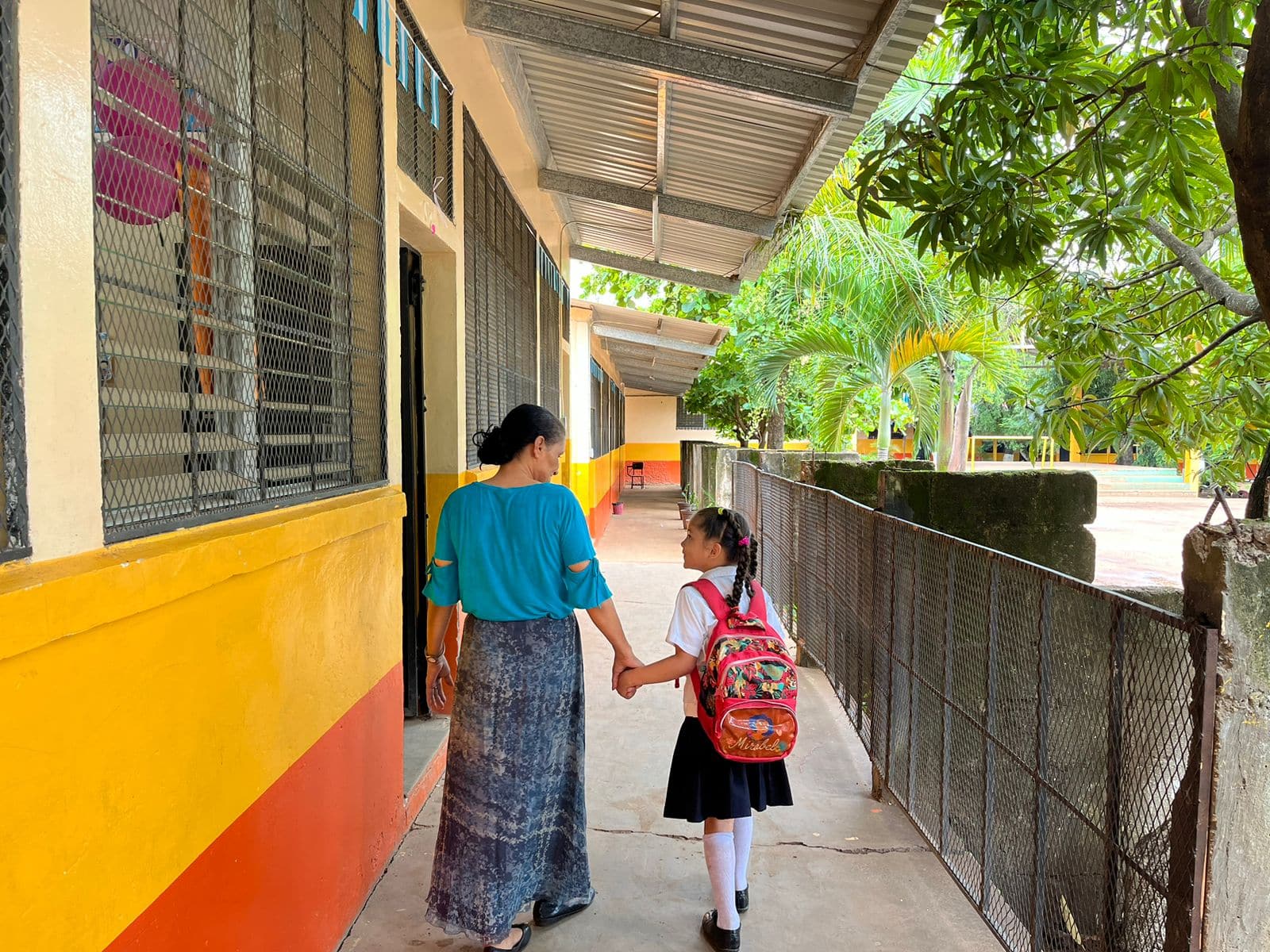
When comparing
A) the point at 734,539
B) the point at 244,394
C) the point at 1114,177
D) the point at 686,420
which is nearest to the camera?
the point at 244,394

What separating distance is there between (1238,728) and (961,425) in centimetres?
982

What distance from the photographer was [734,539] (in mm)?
2795

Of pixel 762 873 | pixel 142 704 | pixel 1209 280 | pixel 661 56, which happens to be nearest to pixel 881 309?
pixel 661 56

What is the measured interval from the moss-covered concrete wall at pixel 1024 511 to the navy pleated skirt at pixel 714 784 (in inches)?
76.0

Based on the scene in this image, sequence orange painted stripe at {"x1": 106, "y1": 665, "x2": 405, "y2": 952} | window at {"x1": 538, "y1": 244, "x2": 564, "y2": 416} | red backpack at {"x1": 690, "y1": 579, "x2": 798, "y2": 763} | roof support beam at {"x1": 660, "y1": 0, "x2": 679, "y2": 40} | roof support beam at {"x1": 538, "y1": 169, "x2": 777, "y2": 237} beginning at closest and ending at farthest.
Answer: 1. orange painted stripe at {"x1": 106, "y1": 665, "x2": 405, "y2": 952}
2. red backpack at {"x1": 690, "y1": 579, "x2": 798, "y2": 763}
3. roof support beam at {"x1": 660, "y1": 0, "x2": 679, "y2": 40}
4. roof support beam at {"x1": 538, "y1": 169, "x2": 777, "y2": 237}
5. window at {"x1": 538, "y1": 244, "x2": 564, "y2": 416}

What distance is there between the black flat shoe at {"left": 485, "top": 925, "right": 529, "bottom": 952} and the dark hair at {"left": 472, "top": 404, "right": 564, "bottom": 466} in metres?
1.45

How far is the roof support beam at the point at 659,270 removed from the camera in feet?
30.8

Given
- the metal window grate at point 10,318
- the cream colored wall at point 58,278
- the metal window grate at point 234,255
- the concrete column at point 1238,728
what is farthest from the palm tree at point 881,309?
the metal window grate at point 10,318

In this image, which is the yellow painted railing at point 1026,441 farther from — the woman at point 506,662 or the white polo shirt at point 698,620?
the woman at point 506,662

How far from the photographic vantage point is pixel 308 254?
8.66 feet

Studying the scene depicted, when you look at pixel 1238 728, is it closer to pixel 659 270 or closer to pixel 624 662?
pixel 624 662

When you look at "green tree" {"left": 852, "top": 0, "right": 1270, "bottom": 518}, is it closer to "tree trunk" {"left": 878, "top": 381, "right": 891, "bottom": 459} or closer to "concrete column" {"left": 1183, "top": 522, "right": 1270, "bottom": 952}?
"concrete column" {"left": 1183, "top": 522, "right": 1270, "bottom": 952}

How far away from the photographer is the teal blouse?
2664 mm

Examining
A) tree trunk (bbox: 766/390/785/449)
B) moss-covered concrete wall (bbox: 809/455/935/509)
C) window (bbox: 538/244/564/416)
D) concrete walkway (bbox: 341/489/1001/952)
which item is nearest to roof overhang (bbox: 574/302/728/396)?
tree trunk (bbox: 766/390/785/449)
